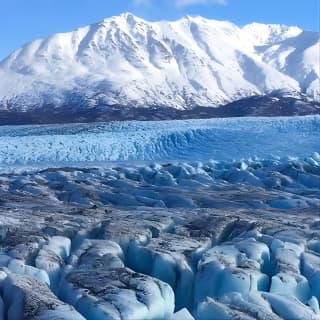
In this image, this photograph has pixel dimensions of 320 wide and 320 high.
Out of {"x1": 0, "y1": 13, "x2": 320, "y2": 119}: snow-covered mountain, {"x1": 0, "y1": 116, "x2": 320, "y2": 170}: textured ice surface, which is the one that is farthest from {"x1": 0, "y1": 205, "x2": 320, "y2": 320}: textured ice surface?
{"x1": 0, "y1": 13, "x2": 320, "y2": 119}: snow-covered mountain

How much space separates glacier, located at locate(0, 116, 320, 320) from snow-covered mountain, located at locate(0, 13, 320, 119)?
207ft

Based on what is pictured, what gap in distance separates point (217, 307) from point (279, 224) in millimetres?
4288

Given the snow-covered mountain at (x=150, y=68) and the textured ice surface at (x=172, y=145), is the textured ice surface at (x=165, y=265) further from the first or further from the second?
the snow-covered mountain at (x=150, y=68)

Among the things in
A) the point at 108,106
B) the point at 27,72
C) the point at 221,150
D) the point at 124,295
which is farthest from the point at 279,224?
the point at 27,72

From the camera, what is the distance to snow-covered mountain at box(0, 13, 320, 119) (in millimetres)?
90750

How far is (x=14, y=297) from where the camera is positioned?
6098 millimetres

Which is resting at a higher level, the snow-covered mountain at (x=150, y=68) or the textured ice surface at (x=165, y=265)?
the snow-covered mountain at (x=150, y=68)

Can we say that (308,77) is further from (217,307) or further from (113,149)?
(217,307)

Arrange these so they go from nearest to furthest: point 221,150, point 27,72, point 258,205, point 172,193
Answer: point 258,205, point 172,193, point 221,150, point 27,72

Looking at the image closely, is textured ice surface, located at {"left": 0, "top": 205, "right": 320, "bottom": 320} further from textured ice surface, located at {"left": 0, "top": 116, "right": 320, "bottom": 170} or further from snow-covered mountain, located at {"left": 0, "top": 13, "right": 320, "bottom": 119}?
snow-covered mountain, located at {"left": 0, "top": 13, "right": 320, "bottom": 119}

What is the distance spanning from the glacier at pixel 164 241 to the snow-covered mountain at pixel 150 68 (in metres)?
63.2

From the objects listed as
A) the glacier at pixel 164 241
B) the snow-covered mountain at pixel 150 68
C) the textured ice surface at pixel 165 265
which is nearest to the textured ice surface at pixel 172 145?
the glacier at pixel 164 241

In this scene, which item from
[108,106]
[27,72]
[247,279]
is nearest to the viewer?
[247,279]

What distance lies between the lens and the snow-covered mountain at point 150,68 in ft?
298
